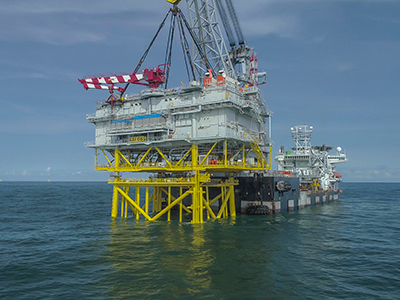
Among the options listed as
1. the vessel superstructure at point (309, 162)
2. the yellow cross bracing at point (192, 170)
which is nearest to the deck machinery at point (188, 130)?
the yellow cross bracing at point (192, 170)

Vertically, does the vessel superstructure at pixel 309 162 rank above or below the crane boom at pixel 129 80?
below

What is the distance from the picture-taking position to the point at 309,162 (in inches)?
3223

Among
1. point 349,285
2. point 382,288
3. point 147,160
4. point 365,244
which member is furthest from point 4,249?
point 365,244

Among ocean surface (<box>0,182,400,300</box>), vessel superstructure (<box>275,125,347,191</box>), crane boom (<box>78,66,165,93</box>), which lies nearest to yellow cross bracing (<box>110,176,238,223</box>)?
ocean surface (<box>0,182,400,300</box>)

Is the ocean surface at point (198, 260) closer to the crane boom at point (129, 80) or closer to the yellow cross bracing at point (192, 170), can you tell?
the yellow cross bracing at point (192, 170)

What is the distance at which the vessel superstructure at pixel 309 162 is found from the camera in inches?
3066

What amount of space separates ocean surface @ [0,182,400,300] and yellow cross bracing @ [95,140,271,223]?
10.2 feet

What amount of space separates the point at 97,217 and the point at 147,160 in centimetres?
1074

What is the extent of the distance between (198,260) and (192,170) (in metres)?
15.1

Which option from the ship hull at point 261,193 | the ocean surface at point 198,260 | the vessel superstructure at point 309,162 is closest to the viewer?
the ocean surface at point 198,260

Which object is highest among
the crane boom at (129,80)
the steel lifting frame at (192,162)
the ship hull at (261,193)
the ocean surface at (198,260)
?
the crane boom at (129,80)

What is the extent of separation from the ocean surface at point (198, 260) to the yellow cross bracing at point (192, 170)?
10.2ft

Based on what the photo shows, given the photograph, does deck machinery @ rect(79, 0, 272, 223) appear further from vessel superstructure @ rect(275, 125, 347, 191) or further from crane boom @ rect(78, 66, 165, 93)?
vessel superstructure @ rect(275, 125, 347, 191)

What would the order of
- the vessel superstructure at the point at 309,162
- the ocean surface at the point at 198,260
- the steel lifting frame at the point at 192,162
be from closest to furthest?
1. the ocean surface at the point at 198,260
2. the steel lifting frame at the point at 192,162
3. the vessel superstructure at the point at 309,162
